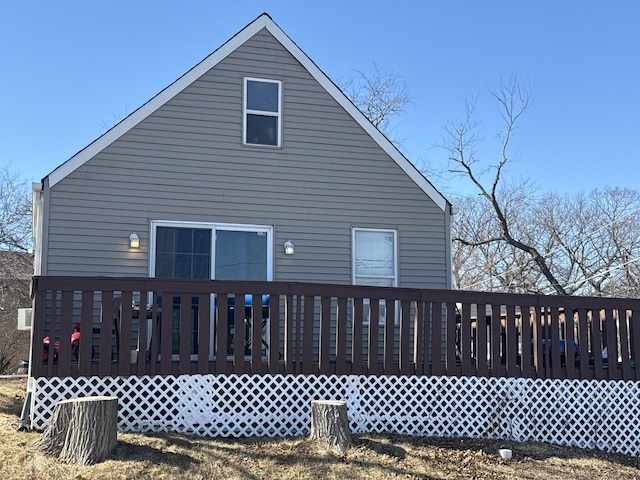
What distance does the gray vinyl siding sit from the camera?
30.1 ft

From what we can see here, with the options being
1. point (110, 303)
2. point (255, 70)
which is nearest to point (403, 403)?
point (110, 303)

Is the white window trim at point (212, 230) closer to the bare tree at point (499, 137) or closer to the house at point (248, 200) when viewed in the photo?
the house at point (248, 200)

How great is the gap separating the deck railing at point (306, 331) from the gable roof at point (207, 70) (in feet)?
6.68

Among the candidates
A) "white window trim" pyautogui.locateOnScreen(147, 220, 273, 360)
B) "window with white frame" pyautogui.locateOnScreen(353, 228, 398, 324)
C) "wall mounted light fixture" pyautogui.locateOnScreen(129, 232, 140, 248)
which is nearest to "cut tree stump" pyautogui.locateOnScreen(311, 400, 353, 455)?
"white window trim" pyautogui.locateOnScreen(147, 220, 273, 360)

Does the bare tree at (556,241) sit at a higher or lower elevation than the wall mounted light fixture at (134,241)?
higher

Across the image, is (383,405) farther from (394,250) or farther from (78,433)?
(78,433)

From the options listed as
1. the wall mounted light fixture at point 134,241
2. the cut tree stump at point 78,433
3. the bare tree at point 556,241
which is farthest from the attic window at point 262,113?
the bare tree at point 556,241

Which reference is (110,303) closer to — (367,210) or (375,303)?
(375,303)

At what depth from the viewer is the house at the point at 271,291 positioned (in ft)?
23.4

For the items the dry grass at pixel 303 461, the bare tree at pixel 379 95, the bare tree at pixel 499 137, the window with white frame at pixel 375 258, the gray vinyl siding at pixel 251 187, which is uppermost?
the bare tree at pixel 379 95

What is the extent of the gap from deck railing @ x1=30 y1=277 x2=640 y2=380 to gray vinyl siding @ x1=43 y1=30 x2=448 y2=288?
1174 millimetres

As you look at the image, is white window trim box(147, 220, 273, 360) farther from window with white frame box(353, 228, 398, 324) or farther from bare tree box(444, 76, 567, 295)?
bare tree box(444, 76, 567, 295)

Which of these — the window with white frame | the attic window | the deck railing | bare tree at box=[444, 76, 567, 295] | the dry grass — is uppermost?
bare tree at box=[444, 76, 567, 295]

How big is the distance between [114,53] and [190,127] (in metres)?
11.3
